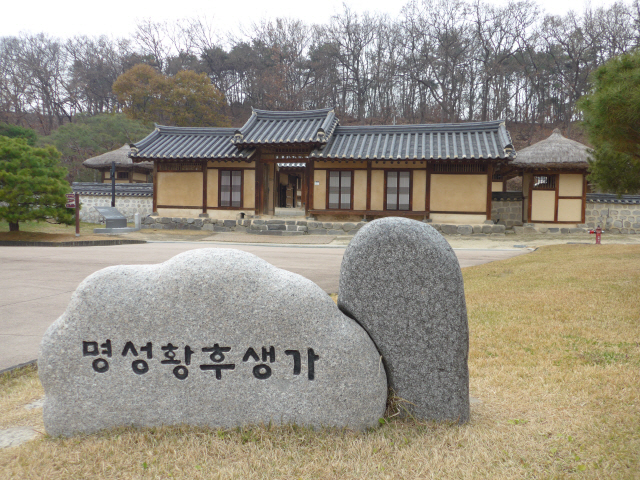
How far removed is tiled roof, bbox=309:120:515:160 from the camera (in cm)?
1908

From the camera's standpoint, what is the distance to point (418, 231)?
2629 millimetres

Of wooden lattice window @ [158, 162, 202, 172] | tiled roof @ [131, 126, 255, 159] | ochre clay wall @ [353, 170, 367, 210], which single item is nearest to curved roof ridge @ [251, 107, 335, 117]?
tiled roof @ [131, 126, 255, 159]

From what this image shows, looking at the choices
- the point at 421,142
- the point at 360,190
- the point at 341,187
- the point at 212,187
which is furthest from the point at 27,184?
the point at 421,142

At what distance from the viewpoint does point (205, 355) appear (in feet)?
8.55

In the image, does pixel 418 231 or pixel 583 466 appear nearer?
pixel 583 466

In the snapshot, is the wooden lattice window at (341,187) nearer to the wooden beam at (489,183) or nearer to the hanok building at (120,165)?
the wooden beam at (489,183)

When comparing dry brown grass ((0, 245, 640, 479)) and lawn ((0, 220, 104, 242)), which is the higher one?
lawn ((0, 220, 104, 242))

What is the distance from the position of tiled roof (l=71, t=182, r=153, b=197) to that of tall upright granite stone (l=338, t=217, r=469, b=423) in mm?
23682

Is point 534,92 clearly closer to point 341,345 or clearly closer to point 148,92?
point 148,92

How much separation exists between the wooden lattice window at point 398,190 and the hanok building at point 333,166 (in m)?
0.04

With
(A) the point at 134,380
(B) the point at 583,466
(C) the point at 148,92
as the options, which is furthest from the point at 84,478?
(C) the point at 148,92

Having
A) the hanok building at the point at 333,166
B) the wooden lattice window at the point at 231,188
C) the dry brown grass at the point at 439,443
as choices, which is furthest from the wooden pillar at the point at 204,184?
the dry brown grass at the point at 439,443

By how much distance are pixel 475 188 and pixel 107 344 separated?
62.7 feet

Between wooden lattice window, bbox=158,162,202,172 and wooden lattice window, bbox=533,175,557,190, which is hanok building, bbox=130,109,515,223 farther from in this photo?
wooden lattice window, bbox=533,175,557,190
